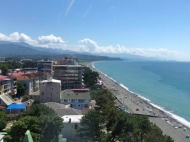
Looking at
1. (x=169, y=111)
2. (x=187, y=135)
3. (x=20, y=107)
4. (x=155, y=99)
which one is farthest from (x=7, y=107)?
(x=155, y=99)

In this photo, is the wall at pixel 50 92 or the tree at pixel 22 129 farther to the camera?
the wall at pixel 50 92

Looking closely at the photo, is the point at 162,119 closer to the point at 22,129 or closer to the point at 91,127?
the point at 91,127

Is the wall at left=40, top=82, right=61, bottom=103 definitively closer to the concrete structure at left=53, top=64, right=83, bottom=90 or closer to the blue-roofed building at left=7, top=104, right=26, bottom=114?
the blue-roofed building at left=7, top=104, right=26, bottom=114

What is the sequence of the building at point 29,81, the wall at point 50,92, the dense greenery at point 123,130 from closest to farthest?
the dense greenery at point 123,130 → the wall at point 50,92 → the building at point 29,81

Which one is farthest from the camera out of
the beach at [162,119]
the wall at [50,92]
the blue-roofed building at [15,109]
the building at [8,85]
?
the building at [8,85]

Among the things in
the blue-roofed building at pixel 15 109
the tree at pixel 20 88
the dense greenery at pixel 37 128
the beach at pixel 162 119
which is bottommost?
the beach at pixel 162 119

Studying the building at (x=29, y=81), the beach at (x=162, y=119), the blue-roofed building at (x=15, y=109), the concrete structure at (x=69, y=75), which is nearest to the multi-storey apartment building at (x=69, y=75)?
the concrete structure at (x=69, y=75)

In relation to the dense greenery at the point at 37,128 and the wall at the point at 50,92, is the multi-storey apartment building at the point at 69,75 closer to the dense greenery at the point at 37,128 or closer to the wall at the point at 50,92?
the wall at the point at 50,92
